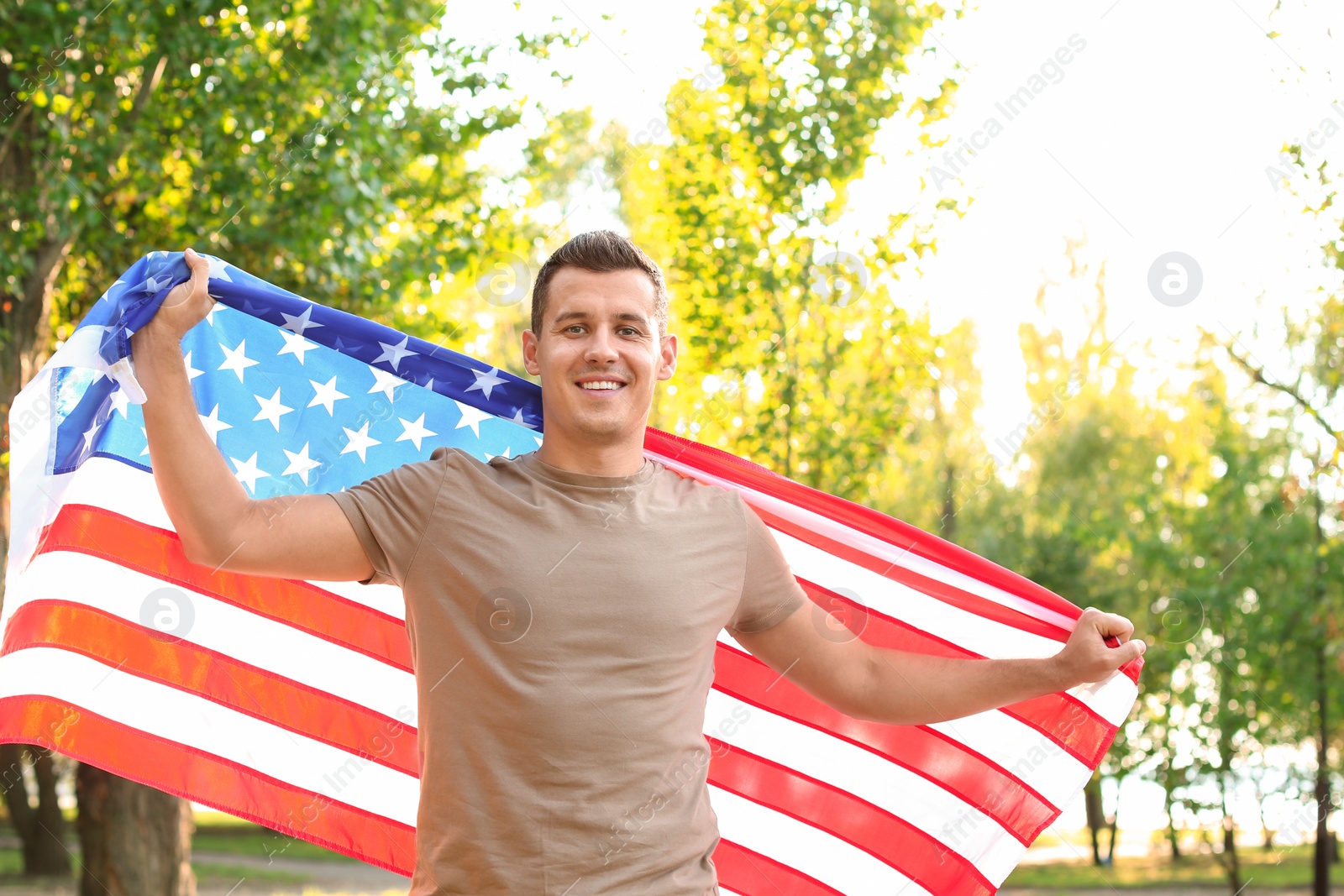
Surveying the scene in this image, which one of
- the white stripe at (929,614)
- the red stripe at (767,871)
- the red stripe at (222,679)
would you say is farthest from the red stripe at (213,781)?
the white stripe at (929,614)

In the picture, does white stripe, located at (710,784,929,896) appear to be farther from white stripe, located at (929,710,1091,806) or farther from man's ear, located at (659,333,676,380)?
man's ear, located at (659,333,676,380)

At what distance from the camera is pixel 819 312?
11.4m

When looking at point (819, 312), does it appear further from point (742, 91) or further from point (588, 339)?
point (588, 339)

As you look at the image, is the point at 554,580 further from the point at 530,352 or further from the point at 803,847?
the point at 803,847

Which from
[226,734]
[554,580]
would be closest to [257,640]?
[226,734]

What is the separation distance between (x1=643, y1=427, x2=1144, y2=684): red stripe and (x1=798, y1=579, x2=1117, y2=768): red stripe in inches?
6.8

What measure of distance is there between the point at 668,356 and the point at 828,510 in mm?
1161

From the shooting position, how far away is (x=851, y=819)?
4.23 m

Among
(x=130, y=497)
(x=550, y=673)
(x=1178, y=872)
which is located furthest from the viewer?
(x=1178, y=872)

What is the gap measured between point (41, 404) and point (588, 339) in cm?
179

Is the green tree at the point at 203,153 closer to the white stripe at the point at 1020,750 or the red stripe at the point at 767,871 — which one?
the red stripe at the point at 767,871

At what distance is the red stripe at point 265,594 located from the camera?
395 centimetres


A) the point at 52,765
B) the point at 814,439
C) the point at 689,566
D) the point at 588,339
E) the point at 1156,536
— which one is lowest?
the point at 689,566

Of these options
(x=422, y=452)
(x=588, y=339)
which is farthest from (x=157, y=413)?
(x=422, y=452)
